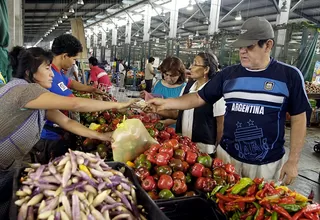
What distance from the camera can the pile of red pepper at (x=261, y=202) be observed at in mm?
1419

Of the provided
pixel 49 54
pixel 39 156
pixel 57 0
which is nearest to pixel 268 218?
pixel 49 54

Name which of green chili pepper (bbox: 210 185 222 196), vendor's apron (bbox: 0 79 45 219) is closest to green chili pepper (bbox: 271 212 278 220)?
green chili pepper (bbox: 210 185 222 196)

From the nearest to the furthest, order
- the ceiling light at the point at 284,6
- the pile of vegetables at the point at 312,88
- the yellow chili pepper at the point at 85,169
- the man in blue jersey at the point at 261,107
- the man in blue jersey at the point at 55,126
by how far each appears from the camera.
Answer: the yellow chili pepper at the point at 85,169
the man in blue jersey at the point at 261,107
the man in blue jersey at the point at 55,126
the pile of vegetables at the point at 312,88
the ceiling light at the point at 284,6

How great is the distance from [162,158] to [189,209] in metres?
0.49

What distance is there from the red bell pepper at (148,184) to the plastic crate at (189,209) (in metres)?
0.31

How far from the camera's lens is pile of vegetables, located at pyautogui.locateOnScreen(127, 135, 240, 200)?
1.71 metres

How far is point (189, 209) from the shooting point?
145cm

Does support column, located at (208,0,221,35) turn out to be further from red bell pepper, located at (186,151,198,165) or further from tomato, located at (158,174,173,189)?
tomato, located at (158,174,173,189)

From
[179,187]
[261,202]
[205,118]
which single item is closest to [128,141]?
[179,187]

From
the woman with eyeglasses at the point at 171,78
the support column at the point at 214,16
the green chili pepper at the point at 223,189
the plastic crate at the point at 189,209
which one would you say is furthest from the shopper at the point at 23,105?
the support column at the point at 214,16

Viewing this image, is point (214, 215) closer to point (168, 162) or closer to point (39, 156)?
point (168, 162)

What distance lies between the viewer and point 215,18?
12555 mm

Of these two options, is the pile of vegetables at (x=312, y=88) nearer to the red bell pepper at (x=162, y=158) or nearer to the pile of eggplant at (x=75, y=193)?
the red bell pepper at (x=162, y=158)

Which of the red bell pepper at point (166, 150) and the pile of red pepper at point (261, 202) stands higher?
the red bell pepper at point (166, 150)
